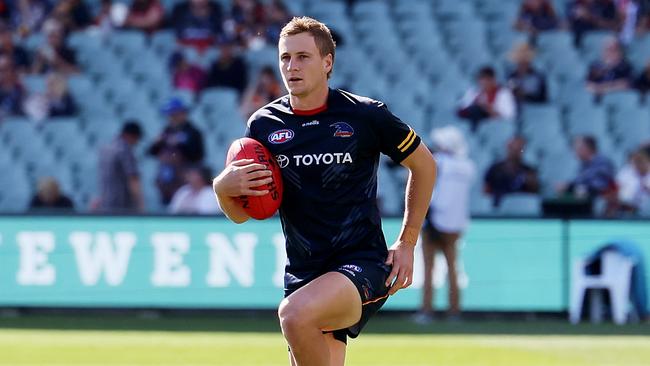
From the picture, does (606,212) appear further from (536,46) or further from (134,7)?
(134,7)

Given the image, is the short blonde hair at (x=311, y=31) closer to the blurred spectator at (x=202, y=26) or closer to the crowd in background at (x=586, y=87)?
the crowd in background at (x=586, y=87)

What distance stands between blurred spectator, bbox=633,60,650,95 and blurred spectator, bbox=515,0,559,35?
60.6 inches

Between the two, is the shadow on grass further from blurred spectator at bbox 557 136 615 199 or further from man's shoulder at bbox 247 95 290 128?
man's shoulder at bbox 247 95 290 128

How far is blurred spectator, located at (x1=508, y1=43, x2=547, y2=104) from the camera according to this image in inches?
720

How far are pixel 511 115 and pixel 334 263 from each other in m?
11.8

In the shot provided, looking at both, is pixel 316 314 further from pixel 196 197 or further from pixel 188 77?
pixel 188 77

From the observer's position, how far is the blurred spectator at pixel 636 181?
1628cm

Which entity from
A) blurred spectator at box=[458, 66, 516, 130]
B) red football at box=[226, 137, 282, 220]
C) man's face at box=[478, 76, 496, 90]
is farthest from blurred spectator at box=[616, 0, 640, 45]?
red football at box=[226, 137, 282, 220]

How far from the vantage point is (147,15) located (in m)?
20.1

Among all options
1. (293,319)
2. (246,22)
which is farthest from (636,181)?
(293,319)

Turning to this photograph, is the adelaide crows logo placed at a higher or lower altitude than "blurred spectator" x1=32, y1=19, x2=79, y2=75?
lower

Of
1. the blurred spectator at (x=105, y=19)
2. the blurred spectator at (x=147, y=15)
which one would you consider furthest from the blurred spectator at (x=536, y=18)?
the blurred spectator at (x=105, y=19)

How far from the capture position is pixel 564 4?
20.9 metres

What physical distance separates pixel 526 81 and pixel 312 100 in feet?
39.8
